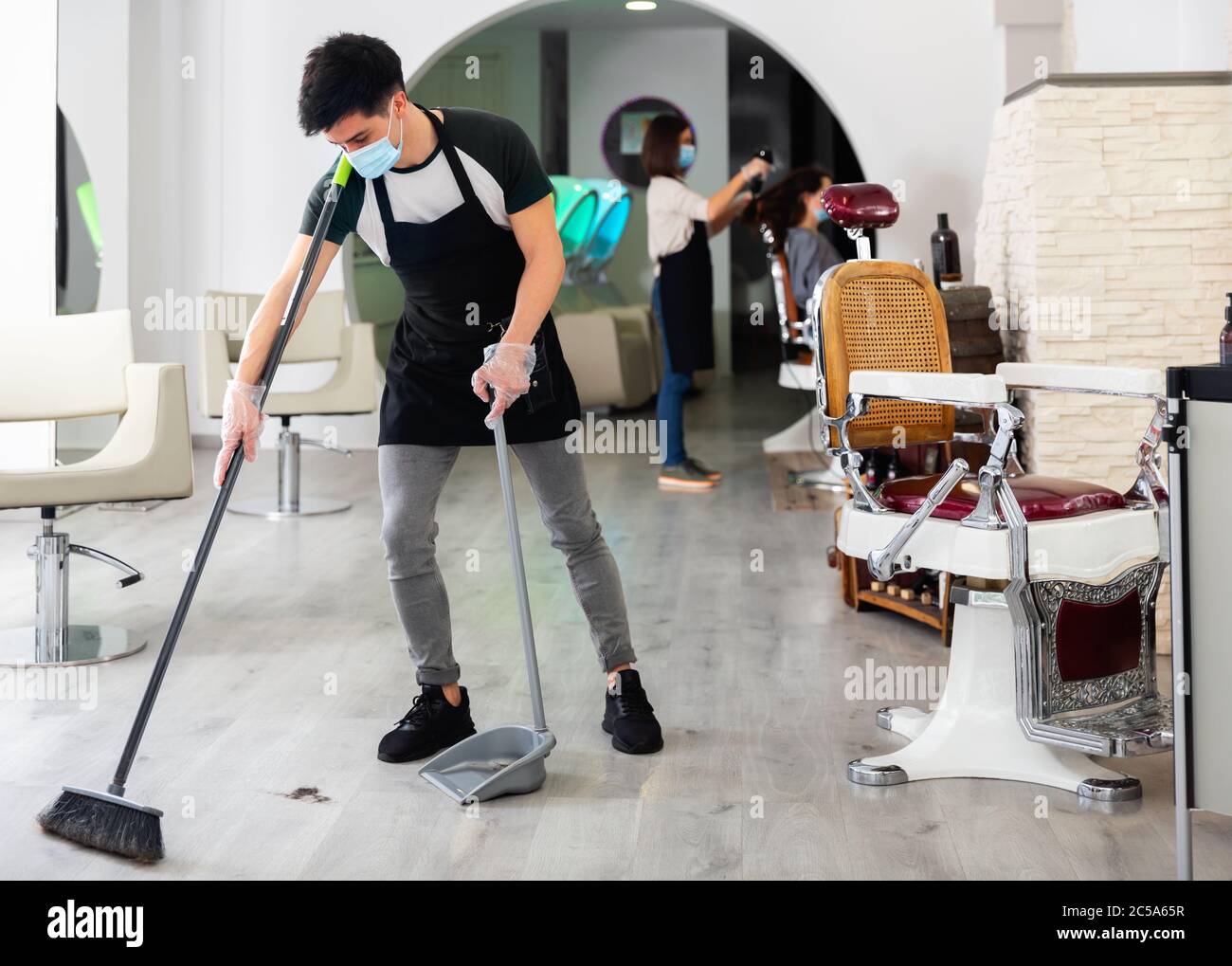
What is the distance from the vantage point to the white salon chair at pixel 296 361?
5.41 meters

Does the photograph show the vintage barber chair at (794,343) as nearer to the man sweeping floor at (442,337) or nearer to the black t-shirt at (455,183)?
the man sweeping floor at (442,337)

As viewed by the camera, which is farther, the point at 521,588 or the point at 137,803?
the point at 521,588

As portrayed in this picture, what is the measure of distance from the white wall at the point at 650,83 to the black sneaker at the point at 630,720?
7.84 meters

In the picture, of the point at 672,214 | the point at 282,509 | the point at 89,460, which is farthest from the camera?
the point at 672,214

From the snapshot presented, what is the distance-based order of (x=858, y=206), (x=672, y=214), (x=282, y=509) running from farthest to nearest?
(x=672, y=214) → (x=282, y=509) → (x=858, y=206)

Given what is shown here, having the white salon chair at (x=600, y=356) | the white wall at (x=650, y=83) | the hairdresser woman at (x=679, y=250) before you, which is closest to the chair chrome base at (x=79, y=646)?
the hairdresser woman at (x=679, y=250)

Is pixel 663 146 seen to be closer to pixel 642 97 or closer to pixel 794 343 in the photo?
pixel 794 343

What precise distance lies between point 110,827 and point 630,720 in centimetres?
A: 101

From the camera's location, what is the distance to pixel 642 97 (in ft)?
35.0

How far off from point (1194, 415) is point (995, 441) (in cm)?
51

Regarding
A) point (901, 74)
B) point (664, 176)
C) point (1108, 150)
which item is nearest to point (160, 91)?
point (664, 176)

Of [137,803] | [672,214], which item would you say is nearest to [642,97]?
[672,214]

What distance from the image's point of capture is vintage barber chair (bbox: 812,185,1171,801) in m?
2.45
